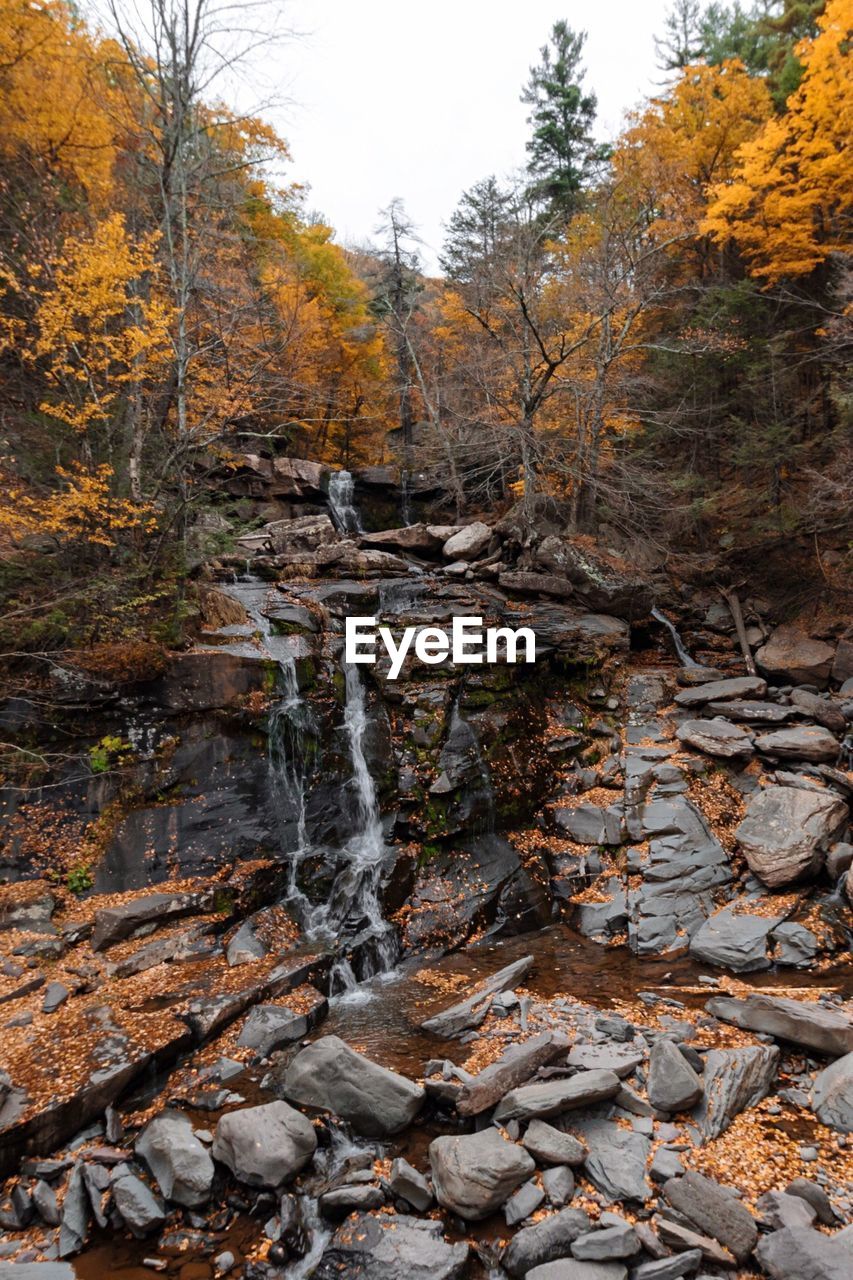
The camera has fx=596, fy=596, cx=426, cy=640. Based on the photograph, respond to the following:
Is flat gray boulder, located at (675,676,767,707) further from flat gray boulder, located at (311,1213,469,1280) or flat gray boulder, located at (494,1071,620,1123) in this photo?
flat gray boulder, located at (311,1213,469,1280)

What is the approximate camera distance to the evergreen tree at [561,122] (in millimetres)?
23656

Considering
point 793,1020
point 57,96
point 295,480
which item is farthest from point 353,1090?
point 295,480

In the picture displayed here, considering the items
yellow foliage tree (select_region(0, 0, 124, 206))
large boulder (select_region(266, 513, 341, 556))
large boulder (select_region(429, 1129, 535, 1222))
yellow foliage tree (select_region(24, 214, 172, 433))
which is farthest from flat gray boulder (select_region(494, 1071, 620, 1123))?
yellow foliage tree (select_region(0, 0, 124, 206))

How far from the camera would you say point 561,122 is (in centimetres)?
2406

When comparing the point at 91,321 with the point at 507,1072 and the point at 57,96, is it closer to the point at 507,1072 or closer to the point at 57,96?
the point at 57,96

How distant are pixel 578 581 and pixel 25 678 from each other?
10.8 metres

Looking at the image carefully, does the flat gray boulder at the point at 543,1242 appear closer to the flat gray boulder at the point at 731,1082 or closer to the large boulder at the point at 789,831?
the flat gray boulder at the point at 731,1082

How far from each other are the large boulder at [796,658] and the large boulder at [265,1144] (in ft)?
37.0

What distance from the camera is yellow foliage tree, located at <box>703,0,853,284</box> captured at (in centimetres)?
1140

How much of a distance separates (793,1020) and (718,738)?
500 centimetres

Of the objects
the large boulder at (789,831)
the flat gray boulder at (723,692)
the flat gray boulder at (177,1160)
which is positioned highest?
the flat gray boulder at (723,692)

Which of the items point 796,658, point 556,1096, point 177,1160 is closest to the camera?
point 177,1160

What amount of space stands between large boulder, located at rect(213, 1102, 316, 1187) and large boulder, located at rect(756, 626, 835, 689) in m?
11.3

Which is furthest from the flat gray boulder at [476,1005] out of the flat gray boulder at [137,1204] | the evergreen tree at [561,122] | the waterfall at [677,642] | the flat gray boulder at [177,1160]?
the evergreen tree at [561,122]
